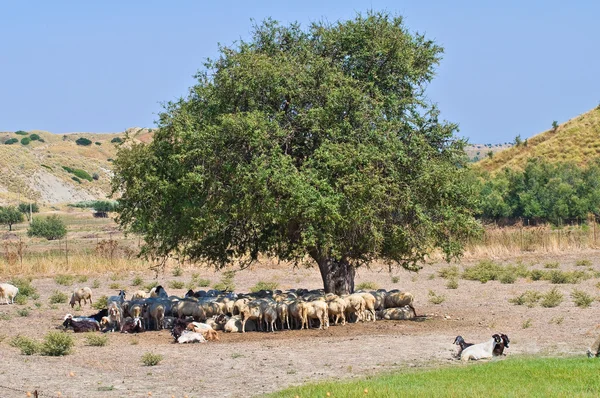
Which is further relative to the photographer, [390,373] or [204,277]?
[204,277]

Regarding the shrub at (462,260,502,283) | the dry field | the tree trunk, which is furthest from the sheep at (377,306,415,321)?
the shrub at (462,260,502,283)

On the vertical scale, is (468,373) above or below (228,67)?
below

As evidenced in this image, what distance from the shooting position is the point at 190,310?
75.3ft

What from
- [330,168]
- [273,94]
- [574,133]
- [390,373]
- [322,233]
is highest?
[574,133]

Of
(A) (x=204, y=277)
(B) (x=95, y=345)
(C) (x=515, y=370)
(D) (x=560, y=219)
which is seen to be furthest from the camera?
(D) (x=560, y=219)

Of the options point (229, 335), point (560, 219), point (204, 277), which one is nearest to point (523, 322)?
point (229, 335)

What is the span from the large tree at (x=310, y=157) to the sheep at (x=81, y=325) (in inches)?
91.2

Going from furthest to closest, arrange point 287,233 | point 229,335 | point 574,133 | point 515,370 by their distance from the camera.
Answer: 1. point 574,133
2. point 287,233
3. point 229,335
4. point 515,370

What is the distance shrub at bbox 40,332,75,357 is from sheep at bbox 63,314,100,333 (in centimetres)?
387

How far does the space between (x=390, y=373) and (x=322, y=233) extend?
5.90 m

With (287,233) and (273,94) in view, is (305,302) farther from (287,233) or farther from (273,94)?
(273,94)

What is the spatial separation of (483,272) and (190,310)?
1572 cm

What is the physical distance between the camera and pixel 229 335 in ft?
69.7

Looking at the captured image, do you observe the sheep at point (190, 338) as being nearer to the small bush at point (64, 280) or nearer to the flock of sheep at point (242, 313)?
the flock of sheep at point (242, 313)
